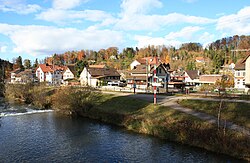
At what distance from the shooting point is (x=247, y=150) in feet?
59.5

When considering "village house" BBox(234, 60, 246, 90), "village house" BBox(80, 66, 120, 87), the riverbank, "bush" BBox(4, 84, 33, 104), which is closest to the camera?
the riverbank

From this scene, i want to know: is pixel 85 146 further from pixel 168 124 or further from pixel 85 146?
pixel 168 124

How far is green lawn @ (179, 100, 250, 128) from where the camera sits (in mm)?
23622

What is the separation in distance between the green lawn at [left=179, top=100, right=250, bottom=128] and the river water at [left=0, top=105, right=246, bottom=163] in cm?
618

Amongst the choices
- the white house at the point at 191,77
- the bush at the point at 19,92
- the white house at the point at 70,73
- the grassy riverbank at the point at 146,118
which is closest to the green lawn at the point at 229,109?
the grassy riverbank at the point at 146,118

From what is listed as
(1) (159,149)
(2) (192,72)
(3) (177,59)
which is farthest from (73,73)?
(1) (159,149)

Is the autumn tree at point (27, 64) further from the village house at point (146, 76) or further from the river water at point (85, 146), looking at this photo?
the river water at point (85, 146)

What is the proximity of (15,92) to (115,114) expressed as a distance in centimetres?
3762

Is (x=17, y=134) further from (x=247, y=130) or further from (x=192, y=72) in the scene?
(x=192, y=72)

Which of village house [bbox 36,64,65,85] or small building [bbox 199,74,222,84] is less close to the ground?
village house [bbox 36,64,65,85]

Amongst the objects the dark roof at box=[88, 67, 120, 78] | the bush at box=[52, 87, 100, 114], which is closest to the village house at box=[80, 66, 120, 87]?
the dark roof at box=[88, 67, 120, 78]

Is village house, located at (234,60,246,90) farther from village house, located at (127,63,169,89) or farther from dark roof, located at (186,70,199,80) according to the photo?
dark roof, located at (186,70,199,80)

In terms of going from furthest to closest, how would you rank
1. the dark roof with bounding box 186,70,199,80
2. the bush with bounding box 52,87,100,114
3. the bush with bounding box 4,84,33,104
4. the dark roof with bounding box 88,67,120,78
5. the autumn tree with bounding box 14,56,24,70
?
the autumn tree with bounding box 14,56,24,70 < the dark roof with bounding box 186,70,199,80 < the dark roof with bounding box 88,67,120,78 < the bush with bounding box 4,84,33,104 < the bush with bounding box 52,87,100,114

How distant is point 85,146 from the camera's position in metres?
22.7
